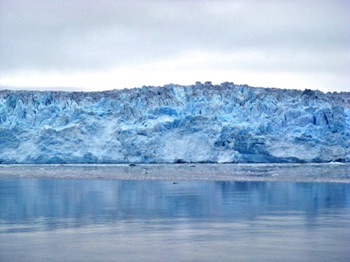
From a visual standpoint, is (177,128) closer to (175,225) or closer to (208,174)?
(208,174)

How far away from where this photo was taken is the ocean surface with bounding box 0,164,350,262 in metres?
6.98

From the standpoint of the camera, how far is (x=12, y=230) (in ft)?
28.8

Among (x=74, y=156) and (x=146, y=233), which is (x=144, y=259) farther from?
(x=74, y=156)

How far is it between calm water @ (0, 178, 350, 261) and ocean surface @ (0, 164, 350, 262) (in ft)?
0.04

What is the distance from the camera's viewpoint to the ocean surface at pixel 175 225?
6.98 meters

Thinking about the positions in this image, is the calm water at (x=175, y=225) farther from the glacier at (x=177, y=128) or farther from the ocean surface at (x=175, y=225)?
the glacier at (x=177, y=128)

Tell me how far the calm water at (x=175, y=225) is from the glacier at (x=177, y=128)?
15694mm

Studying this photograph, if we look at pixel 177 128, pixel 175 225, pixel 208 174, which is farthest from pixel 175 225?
pixel 177 128

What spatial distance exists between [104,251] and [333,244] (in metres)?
2.66

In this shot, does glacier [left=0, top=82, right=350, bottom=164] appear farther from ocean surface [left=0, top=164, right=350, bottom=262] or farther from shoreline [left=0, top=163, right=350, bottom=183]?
ocean surface [left=0, top=164, right=350, bottom=262]

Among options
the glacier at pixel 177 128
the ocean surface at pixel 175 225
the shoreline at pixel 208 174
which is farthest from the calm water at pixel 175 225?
the glacier at pixel 177 128

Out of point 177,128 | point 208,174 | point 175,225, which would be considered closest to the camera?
point 175,225

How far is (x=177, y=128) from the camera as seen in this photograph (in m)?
32.3

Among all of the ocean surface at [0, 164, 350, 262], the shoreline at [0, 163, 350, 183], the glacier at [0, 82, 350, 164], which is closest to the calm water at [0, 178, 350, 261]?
the ocean surface at [0, 164, 350, 262]
